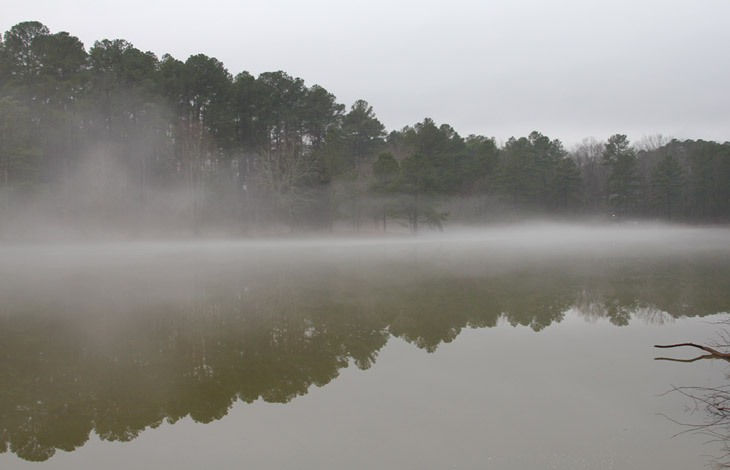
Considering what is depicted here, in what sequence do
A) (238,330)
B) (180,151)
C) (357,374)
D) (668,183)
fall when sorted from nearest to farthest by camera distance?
(357,374), (238,330), (180,151), (668,183)

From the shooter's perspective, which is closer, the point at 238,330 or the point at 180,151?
the point at 238,330

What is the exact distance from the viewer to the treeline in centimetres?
4297

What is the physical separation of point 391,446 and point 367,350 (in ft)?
14.1

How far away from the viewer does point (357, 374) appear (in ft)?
28.6

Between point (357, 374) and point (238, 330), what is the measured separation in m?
4.18

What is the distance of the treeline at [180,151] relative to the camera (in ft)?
141

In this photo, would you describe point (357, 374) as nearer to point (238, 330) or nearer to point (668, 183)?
point (238, 330)

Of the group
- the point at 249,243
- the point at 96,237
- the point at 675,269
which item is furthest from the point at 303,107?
the point at 675,269

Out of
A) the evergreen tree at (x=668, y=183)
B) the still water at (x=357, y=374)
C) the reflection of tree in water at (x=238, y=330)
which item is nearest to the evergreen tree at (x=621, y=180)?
the evergreen tree at (x=668, y=183)

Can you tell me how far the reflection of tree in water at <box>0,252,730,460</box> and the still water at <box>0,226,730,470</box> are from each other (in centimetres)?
5

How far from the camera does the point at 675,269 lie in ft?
73.9

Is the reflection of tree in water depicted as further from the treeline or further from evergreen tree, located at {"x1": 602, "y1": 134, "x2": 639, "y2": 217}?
evergreen tree, located at {"x1": 602, "y1": 134, "x2": 639, "y2": 217}

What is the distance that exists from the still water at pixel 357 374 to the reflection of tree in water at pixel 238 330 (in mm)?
52

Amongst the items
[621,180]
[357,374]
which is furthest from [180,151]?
[621,180]
